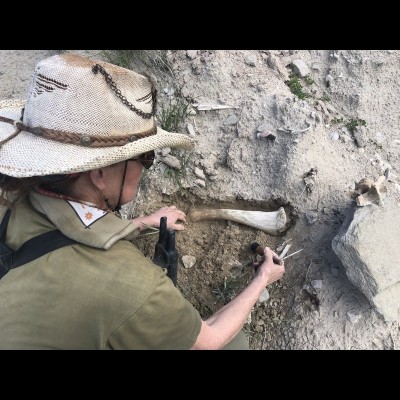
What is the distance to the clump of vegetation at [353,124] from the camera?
10.8 feet

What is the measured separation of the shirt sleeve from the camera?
65.8 inches

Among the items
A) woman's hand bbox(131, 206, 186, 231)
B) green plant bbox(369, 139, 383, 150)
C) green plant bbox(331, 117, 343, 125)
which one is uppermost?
green plant bbox(331, 117, 343, 125)

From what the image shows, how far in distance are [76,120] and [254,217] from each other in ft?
5.44

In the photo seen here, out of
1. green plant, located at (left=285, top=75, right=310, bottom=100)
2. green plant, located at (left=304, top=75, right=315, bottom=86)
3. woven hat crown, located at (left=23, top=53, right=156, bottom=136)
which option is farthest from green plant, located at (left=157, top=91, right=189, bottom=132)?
woven hat crown, located at (left=23, top=53, right=156, bottom=136)

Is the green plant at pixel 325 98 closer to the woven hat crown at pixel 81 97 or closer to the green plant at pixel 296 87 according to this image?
the green plant at pixel 296 87

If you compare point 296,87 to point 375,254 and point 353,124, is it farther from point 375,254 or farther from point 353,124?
point 375,254

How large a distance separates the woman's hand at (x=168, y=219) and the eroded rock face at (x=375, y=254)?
1122mm

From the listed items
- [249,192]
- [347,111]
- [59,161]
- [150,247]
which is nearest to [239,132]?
[249,192]

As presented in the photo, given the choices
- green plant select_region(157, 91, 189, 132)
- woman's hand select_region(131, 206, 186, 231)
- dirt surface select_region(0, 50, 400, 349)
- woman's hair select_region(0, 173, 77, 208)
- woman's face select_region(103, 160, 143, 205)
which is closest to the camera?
woman's hair select_region(0, 173, 77, 208)

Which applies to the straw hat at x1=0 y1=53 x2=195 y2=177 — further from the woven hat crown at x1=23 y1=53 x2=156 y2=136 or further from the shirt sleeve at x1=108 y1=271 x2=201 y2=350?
the shirt sleeve at x1=108 y1=271 x2=201 y2=350

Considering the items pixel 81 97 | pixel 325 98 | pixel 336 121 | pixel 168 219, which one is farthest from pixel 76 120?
pixel 325 98

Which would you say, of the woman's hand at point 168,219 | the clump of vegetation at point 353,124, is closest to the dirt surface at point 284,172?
the clump of vegetation at point 353,124

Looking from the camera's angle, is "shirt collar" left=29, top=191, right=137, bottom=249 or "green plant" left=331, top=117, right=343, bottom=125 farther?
"green plant" left=331, top=117, right=343, bottom=125

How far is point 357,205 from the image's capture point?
8.37 feet
